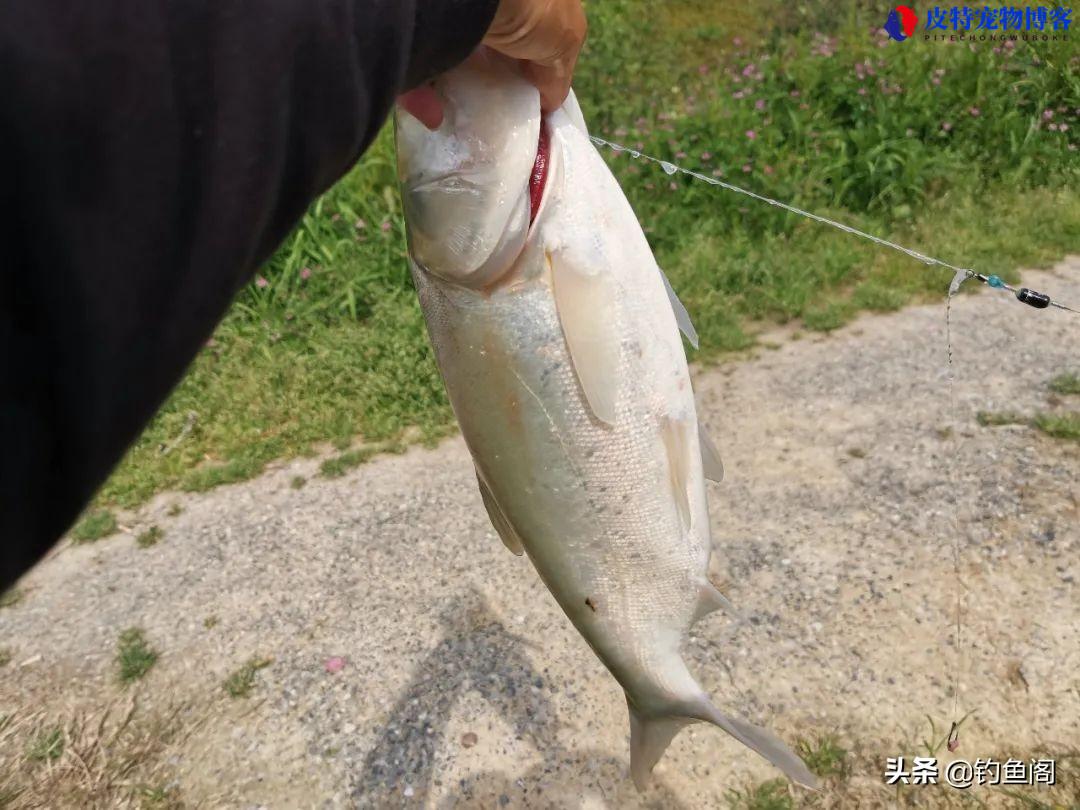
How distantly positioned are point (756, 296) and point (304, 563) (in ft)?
11.9

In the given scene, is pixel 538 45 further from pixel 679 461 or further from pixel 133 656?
pixel 133 656

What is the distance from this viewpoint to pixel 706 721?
182cm

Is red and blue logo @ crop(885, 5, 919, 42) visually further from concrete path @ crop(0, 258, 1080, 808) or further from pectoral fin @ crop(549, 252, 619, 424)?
pectoral fin @ crop(549, 252, 619, 424)

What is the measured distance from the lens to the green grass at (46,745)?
11.1 feet

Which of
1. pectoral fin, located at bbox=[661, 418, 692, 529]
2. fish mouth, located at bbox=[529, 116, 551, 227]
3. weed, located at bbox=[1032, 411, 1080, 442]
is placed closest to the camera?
fish mouth, located at bbox=[529, 116, 551, 227]

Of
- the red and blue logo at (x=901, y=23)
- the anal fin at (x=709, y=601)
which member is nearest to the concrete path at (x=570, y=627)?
the anal fin at (x=709, y=601)

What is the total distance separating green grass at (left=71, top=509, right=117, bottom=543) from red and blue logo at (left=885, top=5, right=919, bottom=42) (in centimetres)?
813

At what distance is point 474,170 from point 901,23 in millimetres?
8643

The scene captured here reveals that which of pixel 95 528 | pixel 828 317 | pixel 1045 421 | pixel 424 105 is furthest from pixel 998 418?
pixel 95 528

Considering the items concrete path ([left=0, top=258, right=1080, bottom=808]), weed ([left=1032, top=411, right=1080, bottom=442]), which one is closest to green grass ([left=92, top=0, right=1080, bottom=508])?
concrete path ([left=0, top=258, right=1080, bottom=808])

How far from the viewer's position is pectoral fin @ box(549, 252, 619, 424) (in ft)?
5.16

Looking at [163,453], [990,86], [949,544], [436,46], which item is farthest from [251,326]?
[990,86]

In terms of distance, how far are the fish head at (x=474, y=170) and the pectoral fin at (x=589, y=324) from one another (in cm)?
11

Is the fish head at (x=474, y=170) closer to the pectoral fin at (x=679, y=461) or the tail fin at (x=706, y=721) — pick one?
→ the pectoral fin at (x=679, y=461)
